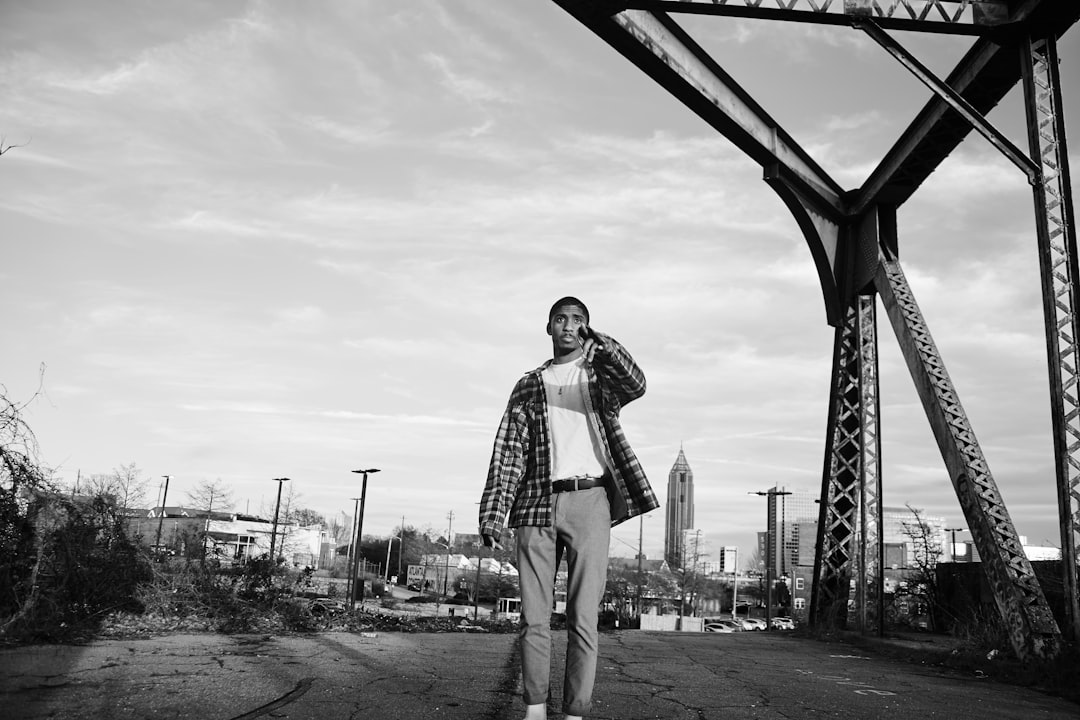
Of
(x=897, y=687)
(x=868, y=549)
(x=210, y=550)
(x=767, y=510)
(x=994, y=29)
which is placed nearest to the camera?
(x=897, y=687)

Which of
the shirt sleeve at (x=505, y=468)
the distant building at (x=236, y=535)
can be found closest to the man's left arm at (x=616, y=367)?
Result: the shirt sleeve at (x=505, y=468)

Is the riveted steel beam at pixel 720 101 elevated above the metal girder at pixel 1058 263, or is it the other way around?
the riveted steel beam at pixel 720 101

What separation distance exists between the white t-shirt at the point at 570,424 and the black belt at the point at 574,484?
0.09 feet

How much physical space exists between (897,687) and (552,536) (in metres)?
3.23

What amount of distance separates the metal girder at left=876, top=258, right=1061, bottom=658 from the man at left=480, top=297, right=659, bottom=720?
4.60 m

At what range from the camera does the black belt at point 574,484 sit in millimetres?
3607

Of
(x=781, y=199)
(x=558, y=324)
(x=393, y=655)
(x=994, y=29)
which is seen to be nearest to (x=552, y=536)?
(x=558, y=324)

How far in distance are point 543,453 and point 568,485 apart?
233 millimetres

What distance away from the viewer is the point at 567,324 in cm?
379

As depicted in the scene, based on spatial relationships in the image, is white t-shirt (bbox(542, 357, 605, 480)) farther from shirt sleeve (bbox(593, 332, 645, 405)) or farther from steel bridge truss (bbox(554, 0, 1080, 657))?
steel bridge truss (bbox(554, 0, 1080, 657))

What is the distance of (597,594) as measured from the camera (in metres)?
3.50

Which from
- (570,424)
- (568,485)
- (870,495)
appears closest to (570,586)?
(568,485)

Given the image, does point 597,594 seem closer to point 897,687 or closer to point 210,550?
point 897,687

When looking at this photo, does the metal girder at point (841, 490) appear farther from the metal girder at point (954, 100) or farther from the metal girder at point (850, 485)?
the metal girder at point (954, 100)
